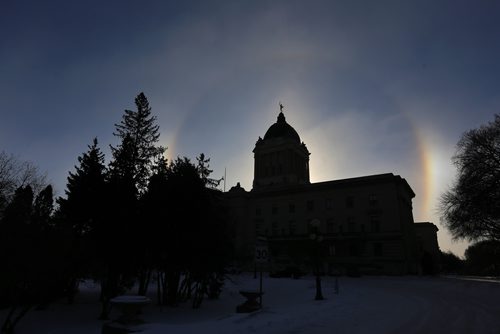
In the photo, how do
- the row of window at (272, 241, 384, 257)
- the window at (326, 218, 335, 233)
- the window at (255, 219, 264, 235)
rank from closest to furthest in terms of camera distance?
the row of window at (272, 241, 384, 257) < the window at (326, 218, 335, 233) < the window at (255, 219, 264, 235)

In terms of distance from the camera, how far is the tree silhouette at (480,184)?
36719 mm

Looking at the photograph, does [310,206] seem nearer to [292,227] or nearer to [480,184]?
[292,227]

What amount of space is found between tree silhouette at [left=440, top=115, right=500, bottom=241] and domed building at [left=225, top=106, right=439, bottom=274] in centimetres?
1820

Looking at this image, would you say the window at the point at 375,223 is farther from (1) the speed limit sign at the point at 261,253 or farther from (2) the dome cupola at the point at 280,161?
(1) the speed limit sign at the point at 261,253

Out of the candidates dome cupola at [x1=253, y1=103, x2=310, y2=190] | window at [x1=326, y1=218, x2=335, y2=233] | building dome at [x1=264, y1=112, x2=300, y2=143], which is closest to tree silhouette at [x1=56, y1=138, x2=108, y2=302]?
window at [x1=326, y1=218, x2=335, y2=233]

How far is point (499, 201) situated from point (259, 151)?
70.0 metres

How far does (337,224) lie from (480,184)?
33311 millimetres

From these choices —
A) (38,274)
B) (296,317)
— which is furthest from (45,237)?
(296,317)

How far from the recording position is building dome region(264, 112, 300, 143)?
104219 millimetres

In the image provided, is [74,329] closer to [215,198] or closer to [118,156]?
[215,198]

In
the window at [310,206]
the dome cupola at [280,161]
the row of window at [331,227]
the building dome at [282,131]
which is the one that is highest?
the building dome at [282,131]

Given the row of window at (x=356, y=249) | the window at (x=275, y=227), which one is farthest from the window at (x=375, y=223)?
the window at (x=275, y=227)

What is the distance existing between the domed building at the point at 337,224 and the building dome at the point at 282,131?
90.7 feet

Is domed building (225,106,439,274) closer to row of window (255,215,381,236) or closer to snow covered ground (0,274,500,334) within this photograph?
row of window (255,215,381,236)
